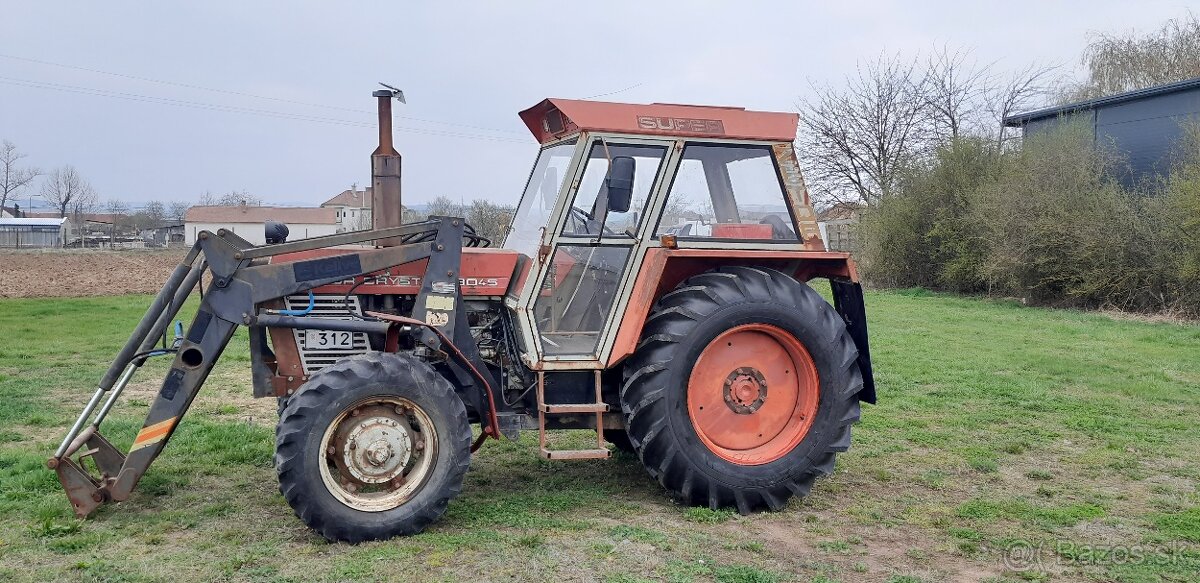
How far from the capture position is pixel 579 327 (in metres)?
5.55

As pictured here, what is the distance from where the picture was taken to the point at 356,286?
5.45 meters

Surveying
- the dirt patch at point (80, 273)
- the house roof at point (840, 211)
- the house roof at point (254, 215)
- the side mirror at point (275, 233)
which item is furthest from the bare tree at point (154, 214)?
the side mirror at point (275, 233)

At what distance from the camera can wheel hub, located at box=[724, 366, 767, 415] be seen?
18.3 ft

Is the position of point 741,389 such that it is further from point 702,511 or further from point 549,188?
point 549,188

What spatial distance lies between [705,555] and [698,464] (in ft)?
2.51

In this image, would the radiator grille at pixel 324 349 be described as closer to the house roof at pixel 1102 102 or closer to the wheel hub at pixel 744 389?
the wheel hub at pixel 744 389

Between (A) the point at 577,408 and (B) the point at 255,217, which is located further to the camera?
(B) the point at 255,217

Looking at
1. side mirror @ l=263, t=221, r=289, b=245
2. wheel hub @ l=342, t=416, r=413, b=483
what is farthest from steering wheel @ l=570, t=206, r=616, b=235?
side mirror @ l=263, t=221, r=289, b=245

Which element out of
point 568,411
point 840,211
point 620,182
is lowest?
point 568,411

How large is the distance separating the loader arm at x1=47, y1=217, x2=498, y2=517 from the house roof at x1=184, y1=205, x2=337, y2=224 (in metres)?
56.2

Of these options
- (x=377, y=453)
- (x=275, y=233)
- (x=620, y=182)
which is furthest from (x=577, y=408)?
(x=275, y=233)

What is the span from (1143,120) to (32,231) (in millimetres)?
57511

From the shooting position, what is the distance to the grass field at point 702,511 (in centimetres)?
444

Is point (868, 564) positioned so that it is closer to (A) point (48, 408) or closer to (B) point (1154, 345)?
(A) point (48, 408)
